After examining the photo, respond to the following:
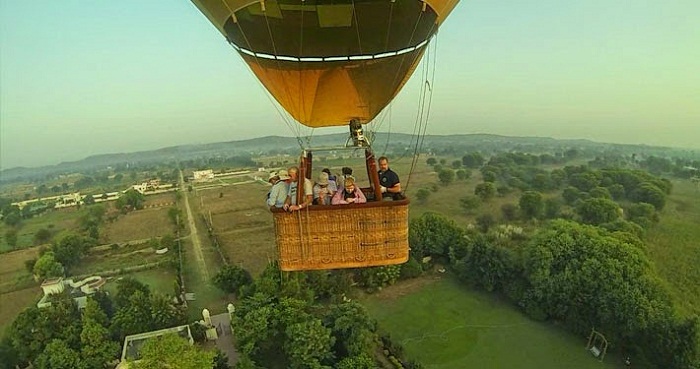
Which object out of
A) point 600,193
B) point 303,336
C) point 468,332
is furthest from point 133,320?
point 600,193

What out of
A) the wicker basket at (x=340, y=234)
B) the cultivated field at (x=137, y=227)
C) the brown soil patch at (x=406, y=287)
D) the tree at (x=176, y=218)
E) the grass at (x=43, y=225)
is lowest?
the grass at (x=43, y=225)

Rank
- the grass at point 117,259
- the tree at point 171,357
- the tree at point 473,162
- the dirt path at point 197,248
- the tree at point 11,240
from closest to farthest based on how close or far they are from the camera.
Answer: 1. the tree at point 171,357
2. the dirt path at point 197,248
3. the grass at point 117,259
4. the tree at point 11,240
5. the tree at point 473,162

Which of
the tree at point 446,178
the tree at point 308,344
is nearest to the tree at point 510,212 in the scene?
the tree at point 446,178

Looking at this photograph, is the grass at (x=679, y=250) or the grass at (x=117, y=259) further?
the grass at (x=117, y=259)

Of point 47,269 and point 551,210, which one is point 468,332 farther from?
point 47,269

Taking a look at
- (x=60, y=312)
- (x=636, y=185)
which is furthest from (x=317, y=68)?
(x=636, y=185)

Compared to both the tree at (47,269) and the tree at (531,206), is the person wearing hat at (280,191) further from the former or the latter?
the tree at (531,206)
